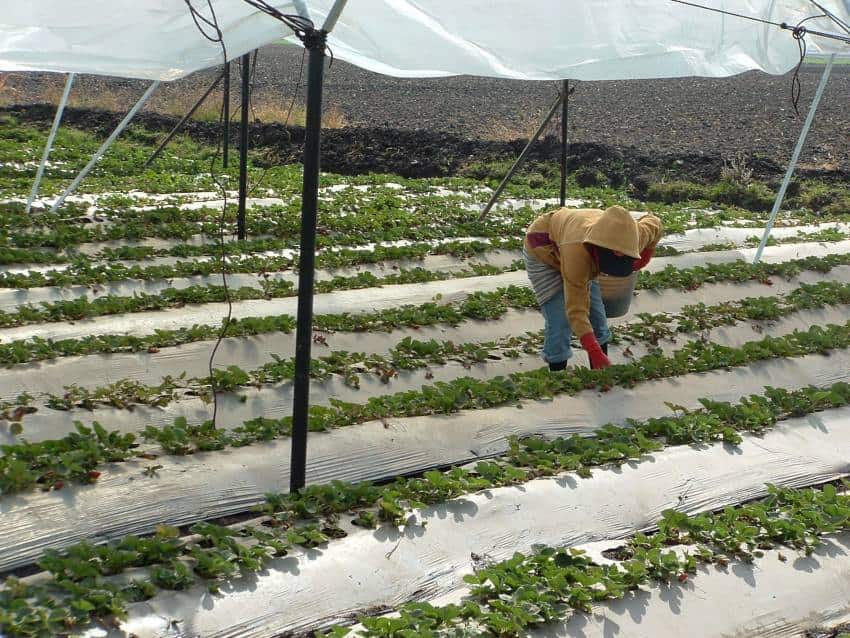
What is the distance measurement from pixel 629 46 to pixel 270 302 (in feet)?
13.4

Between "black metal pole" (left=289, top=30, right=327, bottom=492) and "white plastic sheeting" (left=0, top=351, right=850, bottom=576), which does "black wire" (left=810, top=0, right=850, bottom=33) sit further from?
"black metal pole" (left=289, top=30, right=327, bottom=492)

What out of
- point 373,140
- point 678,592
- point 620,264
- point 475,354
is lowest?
point 678,592

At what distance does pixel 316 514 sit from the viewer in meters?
4.21

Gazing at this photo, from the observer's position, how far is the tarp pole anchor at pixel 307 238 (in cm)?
413

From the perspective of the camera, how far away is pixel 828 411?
234 inches

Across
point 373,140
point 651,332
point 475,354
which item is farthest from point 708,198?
point 475,354

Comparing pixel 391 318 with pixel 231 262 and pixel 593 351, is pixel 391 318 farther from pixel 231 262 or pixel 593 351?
pixel 231 262

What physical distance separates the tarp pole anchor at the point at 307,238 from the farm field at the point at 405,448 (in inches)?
9.3

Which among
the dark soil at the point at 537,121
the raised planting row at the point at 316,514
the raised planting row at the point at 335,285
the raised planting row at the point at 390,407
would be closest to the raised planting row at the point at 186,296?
the raised planting row at the point at 335,285

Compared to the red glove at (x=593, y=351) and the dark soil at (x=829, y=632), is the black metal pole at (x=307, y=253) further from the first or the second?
the dark soil at (x=829, y=632)

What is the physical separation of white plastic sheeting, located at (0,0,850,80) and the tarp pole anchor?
53.8 inches

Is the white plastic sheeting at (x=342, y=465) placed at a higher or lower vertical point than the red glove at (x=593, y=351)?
lower

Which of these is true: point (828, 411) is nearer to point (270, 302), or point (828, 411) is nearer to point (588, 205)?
point (270, 302)

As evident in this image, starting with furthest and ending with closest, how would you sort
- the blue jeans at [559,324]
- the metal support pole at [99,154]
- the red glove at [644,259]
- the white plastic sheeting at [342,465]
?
1. the metal support pole at [99,154]
2. the blue jeans at [559,324]
3. the red glove at [644,259]
4. the white plastic sheeting at [342,465]
